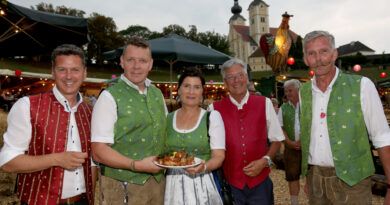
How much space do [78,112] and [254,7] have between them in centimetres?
10802

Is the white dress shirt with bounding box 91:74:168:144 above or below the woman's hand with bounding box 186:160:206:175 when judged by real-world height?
above

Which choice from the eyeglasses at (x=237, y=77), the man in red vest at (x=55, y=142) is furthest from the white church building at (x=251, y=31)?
the man in red vest at (x=55, y=142)

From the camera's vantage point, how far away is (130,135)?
2.41 meters

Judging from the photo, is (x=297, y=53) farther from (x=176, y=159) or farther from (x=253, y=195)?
(x=176, y=159)

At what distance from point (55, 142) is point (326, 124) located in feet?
7.13

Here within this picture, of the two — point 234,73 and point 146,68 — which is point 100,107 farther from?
point 234,73

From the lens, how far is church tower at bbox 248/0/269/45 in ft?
331

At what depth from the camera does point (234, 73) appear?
3.26 m

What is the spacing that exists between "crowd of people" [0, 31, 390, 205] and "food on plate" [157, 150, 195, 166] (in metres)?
0.06

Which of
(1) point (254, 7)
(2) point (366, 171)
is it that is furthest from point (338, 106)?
(1) point (254, 7)

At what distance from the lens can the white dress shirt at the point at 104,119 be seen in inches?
89.8

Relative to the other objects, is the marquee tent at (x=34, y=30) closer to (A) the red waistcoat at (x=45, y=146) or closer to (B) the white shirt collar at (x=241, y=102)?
(A) the red waistcoat at (x=45, y=146)

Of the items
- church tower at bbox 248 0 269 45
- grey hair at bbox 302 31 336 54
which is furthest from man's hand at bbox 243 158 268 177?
church tower at bbox 248 0 269 45

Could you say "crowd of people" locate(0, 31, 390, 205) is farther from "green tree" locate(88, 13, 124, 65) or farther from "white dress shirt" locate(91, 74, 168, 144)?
"green tree" locate(88, 13, 124, 65)
